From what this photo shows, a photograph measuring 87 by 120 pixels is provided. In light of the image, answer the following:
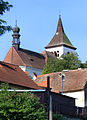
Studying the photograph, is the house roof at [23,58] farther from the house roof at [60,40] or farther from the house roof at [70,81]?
the house roof at [70,81]

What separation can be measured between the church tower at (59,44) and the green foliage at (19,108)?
331 ft

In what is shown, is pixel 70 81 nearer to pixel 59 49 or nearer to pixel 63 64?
pixel 63 64

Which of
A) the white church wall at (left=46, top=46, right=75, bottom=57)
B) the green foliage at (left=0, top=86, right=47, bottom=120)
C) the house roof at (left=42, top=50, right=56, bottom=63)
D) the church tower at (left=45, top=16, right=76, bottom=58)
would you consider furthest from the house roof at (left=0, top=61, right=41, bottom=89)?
the church tower at (left=45, top=16, right=76, bottom=58)

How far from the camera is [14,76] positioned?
99.9 ft

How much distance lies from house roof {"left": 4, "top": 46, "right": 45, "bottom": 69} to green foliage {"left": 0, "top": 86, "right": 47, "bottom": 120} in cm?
7794

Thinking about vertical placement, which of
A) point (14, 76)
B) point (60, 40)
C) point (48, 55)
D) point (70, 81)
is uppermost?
point (60, 40)

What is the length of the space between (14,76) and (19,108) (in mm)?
15048

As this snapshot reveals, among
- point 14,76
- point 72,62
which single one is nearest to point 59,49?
point 72,62

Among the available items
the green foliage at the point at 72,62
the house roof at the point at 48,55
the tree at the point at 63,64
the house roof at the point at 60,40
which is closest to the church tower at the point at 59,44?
the house roof at the point at 60,40

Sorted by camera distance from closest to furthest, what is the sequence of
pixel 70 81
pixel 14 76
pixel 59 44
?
pixel 14 76, pixel 70 81, pixel 59 44

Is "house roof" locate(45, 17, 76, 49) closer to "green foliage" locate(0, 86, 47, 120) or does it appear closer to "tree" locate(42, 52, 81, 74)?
"tree" locate(42, 52, 81, 74)

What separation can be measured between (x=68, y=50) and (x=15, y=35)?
26.1 meters

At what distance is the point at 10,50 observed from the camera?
9819 cm

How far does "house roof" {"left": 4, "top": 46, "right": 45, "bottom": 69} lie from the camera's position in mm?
95812
